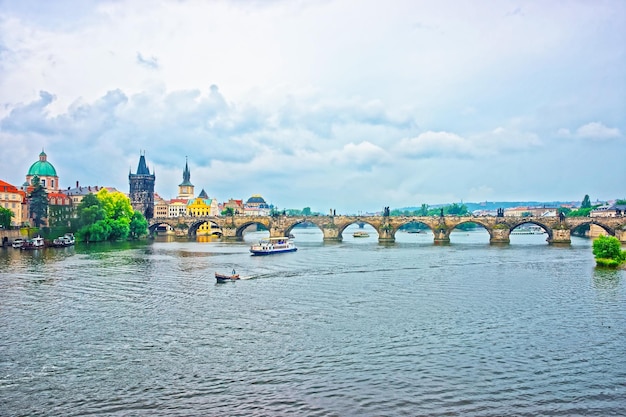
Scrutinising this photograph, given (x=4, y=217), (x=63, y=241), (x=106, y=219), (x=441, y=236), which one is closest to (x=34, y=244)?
(x=63, y=241)

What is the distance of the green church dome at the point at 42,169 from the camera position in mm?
147625

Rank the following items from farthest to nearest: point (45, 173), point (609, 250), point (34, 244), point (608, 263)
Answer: point (45, 173)
point (34, 244)
point (609, 250)
point (608, 263)

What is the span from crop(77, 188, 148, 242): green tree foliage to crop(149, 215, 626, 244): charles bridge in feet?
63.4

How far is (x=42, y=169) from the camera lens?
148125mm

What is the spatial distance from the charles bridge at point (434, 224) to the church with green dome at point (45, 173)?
3938 centimetres

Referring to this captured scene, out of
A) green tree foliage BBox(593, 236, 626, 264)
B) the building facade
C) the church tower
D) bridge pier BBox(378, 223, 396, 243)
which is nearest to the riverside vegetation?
green tree foliage BBox(593, 236, 626, 264)

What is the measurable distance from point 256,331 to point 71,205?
10984 cm

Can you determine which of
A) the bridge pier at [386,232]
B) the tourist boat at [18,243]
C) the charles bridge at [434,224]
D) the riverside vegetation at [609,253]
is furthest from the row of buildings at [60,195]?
the riverside vegetation at [609,253]

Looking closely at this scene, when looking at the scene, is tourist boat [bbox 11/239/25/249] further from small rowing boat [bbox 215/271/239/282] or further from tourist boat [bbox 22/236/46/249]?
small rowing boat [bbox 215/271/239/282]

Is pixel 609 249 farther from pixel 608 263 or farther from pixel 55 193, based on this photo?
pixel 55 193

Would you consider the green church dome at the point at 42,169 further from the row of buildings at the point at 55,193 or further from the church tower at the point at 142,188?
the church tower at the point at 142,188

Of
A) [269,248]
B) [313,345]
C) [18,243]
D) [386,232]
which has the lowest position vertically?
[313,345]

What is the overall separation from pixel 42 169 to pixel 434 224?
3878 inches

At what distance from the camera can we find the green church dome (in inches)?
5812
